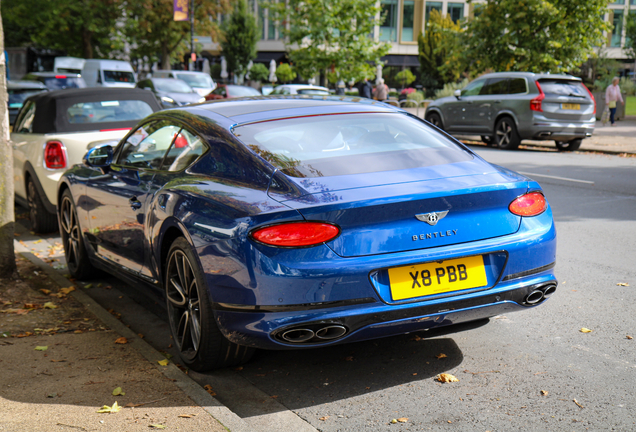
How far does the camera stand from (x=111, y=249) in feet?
17.7

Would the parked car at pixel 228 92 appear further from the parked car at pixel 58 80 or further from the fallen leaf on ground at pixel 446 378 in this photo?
the fallen leaf on ground at pixel 446 378

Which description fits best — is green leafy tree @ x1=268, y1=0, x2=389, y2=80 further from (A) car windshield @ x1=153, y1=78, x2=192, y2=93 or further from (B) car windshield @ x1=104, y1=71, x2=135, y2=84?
(A) car windshield @ x1=153, y1=78, x2=192, y2=93

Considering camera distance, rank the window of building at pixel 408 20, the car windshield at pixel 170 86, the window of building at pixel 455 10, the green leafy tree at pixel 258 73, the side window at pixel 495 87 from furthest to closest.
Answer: the window of building at pixel 455 10 < the window of building at pixel 408 20 < the green leafy tree at pixel 258 73 < the car windshield at pixel 170 86 < the side window at pixel 495 87

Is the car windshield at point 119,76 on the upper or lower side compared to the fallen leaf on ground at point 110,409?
upper

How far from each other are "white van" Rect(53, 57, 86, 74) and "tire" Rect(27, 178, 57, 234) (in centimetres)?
3116

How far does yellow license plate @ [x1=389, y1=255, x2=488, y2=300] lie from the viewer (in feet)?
11.5

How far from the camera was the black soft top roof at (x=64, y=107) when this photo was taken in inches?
338

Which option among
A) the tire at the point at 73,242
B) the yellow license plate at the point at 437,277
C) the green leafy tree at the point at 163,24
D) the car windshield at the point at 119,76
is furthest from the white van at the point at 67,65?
the yellow license plate at the point at 437,277

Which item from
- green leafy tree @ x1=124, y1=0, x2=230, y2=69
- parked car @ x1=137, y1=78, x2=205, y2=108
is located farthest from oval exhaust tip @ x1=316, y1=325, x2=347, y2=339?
green leafy tree @ x1=124, y1=0, x2=230, y2=69

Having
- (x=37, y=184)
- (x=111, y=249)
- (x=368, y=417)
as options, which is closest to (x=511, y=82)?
(x=37, y=184)

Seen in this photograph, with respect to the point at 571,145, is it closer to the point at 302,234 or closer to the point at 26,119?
the point at 26,119

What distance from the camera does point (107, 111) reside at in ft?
29.5

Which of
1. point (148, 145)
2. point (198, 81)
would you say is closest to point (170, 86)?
point (198, 81)

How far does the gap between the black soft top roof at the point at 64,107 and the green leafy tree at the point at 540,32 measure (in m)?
16.3
